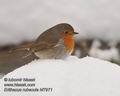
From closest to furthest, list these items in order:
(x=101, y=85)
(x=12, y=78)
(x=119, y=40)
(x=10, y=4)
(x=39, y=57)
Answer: (x=101, y=85) → (x=12, y=78) → (x=39, y=57) → (x=119, y=40) → (x=10, y=4)

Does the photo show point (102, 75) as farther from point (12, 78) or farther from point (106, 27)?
point (106, 27)

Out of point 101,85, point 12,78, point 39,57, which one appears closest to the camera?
point 101,85

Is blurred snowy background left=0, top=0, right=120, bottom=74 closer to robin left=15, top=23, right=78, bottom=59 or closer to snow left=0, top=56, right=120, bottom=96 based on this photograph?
robin left=15, top=23, right=78, bottom=59

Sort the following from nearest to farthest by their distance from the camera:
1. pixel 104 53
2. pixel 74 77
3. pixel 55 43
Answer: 1. pixel 74 77
2. pixel 55 43
3. pixel 104 53

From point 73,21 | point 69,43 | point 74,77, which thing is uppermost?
point 73,21

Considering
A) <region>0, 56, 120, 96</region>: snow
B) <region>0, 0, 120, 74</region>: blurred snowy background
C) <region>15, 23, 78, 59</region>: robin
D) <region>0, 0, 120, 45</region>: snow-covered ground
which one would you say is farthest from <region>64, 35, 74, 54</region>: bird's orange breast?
<region>0, 0, 120, 45</region>: snow-covered ground

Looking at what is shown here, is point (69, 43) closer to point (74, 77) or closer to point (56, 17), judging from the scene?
point (74, 77)

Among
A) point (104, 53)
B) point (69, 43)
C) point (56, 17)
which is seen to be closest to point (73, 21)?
point (56, 17)

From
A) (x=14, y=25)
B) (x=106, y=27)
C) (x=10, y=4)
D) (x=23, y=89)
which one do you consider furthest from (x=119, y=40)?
(x=23, y=89)
